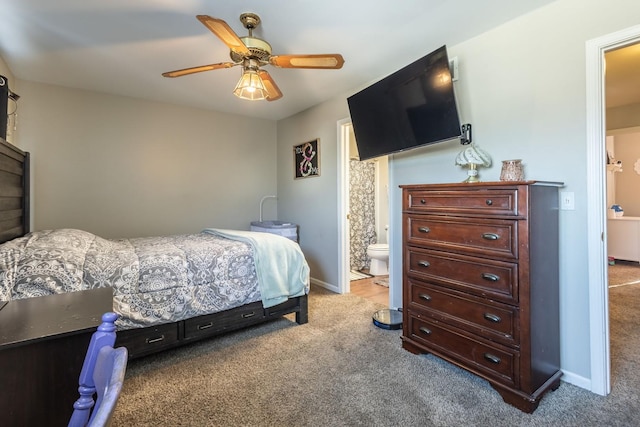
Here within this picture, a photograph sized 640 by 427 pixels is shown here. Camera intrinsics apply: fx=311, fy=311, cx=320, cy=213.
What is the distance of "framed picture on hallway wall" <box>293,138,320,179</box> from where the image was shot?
4082 millimetres

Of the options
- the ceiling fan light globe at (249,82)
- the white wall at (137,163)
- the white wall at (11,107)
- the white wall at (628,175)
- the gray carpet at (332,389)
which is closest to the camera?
the gray carpet at (332,389)

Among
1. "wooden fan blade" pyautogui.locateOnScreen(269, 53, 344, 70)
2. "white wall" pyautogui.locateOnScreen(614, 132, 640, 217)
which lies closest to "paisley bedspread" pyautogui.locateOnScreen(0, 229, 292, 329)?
"wooden fan blade" pyautogui.locateOnScreen(269, 53, 344, 70)

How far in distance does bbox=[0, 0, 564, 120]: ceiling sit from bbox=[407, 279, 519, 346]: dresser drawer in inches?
74.4

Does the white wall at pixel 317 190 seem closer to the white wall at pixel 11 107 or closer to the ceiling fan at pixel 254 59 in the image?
the ceiling fan at pixel 254 59

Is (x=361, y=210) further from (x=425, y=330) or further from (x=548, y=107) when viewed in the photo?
(x=548, y=107)

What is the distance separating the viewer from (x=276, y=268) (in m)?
2.65

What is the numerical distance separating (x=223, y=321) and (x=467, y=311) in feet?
5.83

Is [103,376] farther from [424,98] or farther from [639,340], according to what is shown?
[639,340]

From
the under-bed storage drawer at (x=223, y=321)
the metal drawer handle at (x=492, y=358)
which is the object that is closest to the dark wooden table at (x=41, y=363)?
the under-bed storage drawer at (x=223, y=321)

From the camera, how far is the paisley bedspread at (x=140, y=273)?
169 centimetres

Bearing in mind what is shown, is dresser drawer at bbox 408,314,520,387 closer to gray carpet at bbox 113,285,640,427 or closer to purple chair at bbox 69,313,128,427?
gray carpet at bbox 113,285,640,427

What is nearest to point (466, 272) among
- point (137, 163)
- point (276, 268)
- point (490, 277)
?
point (490, 277)

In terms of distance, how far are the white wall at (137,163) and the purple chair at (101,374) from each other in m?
3.44

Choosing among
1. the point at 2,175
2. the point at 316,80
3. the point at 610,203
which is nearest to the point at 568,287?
the point at 316,80
